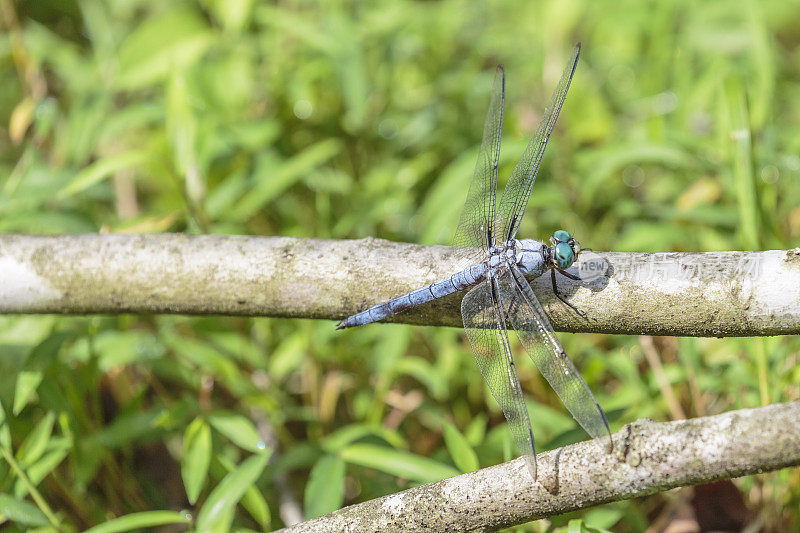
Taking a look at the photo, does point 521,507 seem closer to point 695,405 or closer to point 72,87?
point 695,405

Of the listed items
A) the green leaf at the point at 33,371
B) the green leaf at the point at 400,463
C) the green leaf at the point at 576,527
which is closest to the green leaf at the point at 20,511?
the green leaf at the point at 33,371

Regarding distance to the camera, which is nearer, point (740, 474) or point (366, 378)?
point (740, 474)

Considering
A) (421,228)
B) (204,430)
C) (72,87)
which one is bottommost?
(204,430)

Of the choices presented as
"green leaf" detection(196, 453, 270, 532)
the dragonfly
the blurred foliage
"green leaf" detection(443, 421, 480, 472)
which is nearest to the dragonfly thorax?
the dragonfly

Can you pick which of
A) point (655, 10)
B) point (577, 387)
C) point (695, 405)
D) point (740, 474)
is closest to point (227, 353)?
point (577, 387)

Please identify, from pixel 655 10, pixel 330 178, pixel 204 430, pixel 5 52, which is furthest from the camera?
pixel 655 10

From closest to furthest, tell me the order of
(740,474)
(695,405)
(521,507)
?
(740,474) → (521,507) → (695,405)

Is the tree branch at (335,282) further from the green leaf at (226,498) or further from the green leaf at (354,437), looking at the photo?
the green leaf at (354,437)

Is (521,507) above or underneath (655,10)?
underneath

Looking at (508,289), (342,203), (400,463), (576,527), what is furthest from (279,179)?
(576,527)
